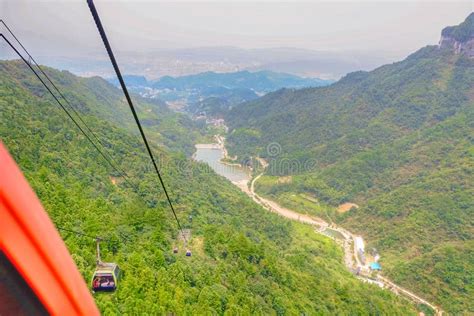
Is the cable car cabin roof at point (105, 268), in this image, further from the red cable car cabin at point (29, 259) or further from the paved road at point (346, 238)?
the paved road at point (346, 238)

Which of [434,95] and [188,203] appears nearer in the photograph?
[188,203]

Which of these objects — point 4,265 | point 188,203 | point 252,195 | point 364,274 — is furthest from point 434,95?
point 4,265

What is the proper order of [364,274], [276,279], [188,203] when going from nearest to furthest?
1. [276,279]
2. [188,203]
3. [364,274]

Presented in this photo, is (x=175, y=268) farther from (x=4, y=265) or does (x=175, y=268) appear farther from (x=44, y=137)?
(x=44, y=137)

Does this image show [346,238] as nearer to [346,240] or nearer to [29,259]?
[346,240]

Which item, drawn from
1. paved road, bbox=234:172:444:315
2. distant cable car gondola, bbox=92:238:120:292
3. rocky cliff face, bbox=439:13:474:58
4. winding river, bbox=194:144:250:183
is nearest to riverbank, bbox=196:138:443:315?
paved road, bbox=234:172:444:315

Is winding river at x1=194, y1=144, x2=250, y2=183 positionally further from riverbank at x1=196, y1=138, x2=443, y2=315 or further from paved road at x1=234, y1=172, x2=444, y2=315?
paved road at x1=234, y1=172, x2=444, y2=315

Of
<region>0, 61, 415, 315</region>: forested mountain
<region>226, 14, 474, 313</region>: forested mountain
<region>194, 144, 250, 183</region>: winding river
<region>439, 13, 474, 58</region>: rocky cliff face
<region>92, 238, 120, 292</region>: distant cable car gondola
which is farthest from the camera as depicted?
<region>194, 144, 250, 183</region>: winding river
